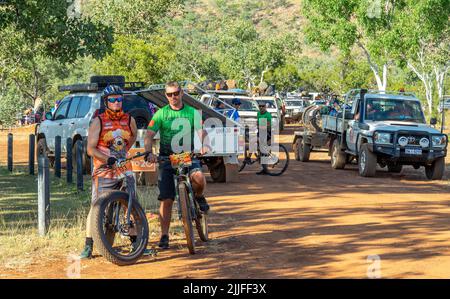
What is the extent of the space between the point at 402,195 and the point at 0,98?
32177 millimetres

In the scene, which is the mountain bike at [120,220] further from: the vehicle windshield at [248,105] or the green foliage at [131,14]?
the green foliage at [131,14]

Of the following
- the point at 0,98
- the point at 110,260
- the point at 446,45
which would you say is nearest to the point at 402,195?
the point at 110,260

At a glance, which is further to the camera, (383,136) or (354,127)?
(354,127)

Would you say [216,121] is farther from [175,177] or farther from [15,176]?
[175,177]

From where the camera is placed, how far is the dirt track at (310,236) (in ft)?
28.9

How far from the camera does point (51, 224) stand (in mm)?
12070

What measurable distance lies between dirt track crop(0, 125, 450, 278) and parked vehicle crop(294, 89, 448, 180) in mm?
1490

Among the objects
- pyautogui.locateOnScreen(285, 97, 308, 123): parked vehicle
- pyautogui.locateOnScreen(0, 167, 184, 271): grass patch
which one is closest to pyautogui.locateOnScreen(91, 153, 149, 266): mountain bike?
pyautogui.locateOnScreen(0, 167, 184, 271): grass patch

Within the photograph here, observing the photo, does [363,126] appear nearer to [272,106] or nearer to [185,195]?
[185,195]

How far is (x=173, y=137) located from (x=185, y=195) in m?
0.77

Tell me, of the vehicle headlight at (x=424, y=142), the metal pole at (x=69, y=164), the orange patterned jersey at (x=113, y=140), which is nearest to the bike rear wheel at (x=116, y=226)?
A: the orange patterned jersey at (x=113, y=140)

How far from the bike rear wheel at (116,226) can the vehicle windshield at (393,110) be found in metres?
12.7

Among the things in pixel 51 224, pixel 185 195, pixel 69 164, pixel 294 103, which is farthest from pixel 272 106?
pixel 185 195

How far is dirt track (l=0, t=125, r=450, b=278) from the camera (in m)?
8.80
